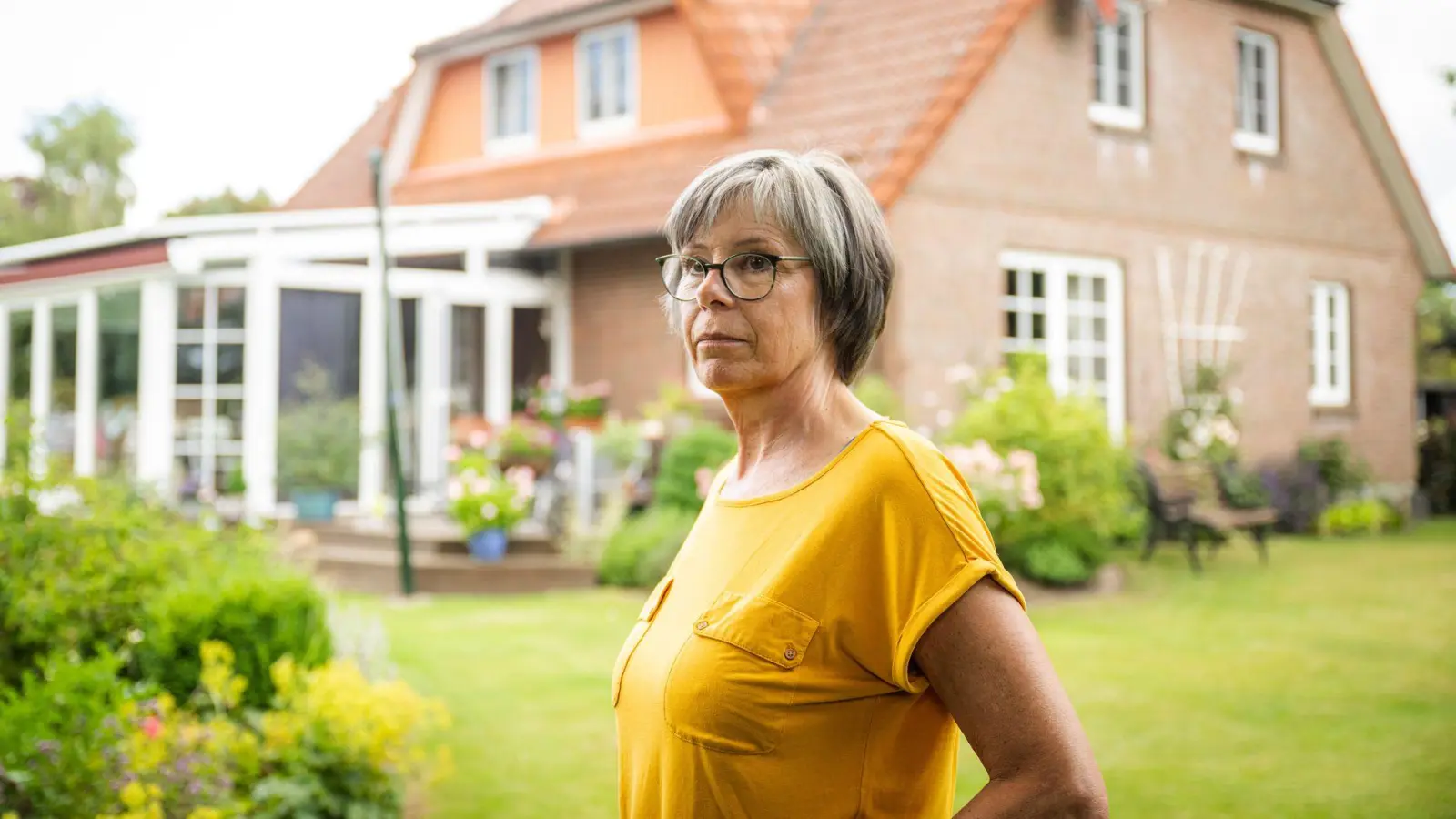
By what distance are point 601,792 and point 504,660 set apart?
8.45 feet

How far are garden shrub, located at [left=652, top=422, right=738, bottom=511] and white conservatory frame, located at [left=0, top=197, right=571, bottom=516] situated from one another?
348cm

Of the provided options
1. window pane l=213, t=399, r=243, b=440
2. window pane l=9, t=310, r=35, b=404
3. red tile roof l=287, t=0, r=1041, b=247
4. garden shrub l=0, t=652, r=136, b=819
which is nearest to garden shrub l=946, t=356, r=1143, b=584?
red tile roof l=287, t=0, r=1041, b=247

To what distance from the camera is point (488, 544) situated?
427 inches

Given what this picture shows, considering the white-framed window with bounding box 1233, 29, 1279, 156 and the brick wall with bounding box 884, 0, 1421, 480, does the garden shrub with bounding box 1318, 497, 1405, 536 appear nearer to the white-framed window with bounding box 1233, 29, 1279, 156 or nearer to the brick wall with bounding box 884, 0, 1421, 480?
the brick wall with bounding box 884, 0, 1421, 480

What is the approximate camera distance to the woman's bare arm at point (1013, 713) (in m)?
1.39

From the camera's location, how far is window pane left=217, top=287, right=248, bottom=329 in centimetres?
1290

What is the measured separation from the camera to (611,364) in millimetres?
13742

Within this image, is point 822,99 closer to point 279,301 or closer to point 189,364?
point 279,301

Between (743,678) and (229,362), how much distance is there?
493 inches

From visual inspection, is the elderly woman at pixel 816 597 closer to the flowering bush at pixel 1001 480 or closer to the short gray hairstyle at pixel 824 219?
the short gray hairstyle at pixel 824 219

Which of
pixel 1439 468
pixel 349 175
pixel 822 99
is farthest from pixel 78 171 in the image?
pixel 1439 468

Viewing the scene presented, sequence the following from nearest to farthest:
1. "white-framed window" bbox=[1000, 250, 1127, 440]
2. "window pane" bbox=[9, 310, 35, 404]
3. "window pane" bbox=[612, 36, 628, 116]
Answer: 1. "white-framed window" bbox=[1000, 250, 1127, 440]
2. "window pane" bbox=[9, 310, 35, 404]
3. "window pane" bbox=[612, 36, 628, 116]

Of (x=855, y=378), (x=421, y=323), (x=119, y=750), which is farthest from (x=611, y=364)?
(x=855, y=378)

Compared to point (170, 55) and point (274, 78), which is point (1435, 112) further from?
point (170, 55)
